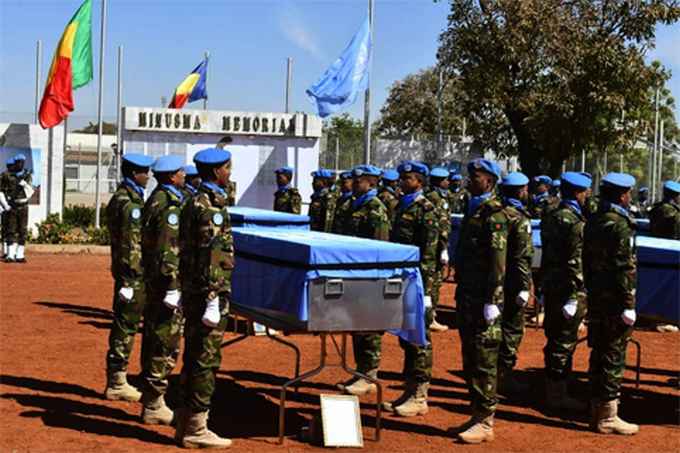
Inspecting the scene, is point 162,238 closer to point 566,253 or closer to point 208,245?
point 208,245

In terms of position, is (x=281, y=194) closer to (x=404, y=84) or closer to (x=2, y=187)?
(x=2, y=187)

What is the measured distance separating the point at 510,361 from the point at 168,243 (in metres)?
3.49

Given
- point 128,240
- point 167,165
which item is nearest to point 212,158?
point 167,165

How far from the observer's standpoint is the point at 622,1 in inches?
1177

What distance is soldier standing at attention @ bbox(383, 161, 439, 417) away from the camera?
8914 millimetres

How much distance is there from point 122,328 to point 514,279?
351cm

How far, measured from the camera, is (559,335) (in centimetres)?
962

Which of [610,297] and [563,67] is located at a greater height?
[563,67]

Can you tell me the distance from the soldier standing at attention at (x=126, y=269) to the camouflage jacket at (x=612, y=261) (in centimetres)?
394

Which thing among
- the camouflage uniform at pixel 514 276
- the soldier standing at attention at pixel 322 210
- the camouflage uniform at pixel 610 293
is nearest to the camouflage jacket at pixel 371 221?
the camouflage uniform at pixel 514 276

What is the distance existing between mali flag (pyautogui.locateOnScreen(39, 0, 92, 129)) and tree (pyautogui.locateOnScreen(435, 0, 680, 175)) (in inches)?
461

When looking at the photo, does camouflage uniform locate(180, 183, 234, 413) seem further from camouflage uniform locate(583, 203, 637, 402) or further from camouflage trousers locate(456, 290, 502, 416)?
camouflage uniform locate(583, 203, 637, 402)

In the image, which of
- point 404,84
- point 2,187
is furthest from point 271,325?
point 404,84

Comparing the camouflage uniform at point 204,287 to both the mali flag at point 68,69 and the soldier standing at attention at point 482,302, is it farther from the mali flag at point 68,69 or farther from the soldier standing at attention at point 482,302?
the mali flag at point 68,69
